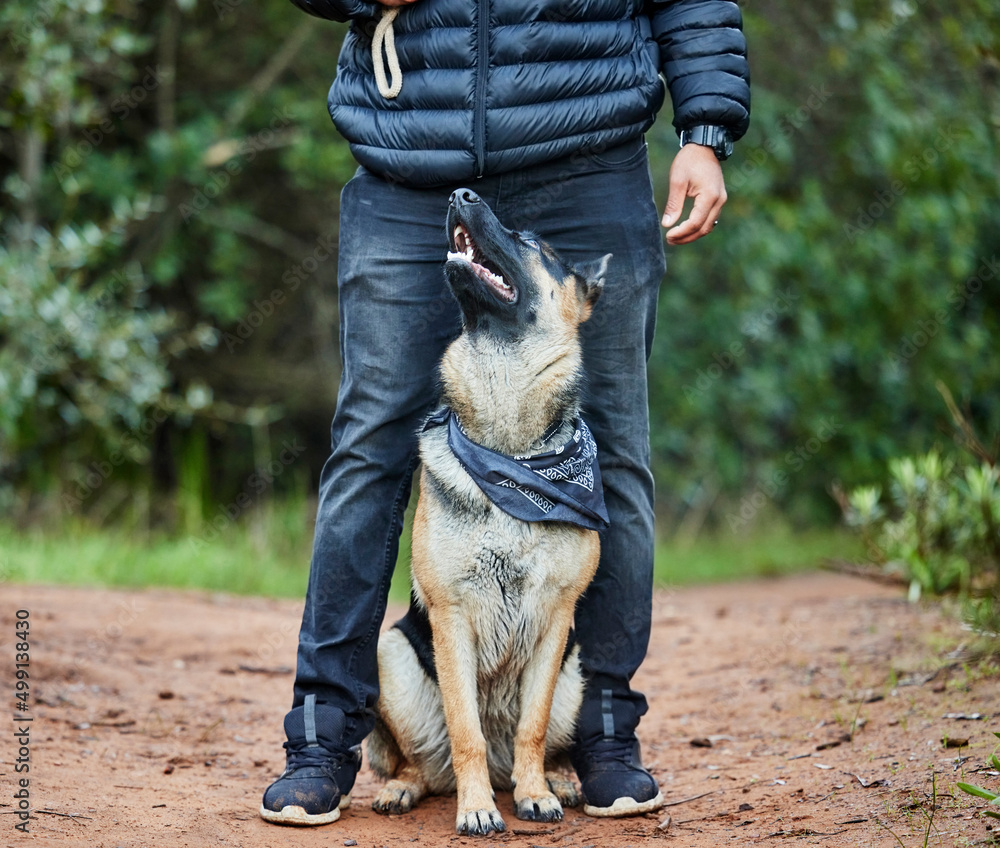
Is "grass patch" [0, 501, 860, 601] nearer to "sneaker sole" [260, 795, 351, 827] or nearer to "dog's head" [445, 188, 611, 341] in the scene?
"dog's head" [445, 188, 611, 341]

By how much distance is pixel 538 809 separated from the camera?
2.78 m

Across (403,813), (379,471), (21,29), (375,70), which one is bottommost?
(403,813)

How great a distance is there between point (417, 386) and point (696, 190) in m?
0.90

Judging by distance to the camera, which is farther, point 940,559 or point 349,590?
point 940,559

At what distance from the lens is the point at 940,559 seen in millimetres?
4898

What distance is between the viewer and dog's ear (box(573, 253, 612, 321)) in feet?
9.50

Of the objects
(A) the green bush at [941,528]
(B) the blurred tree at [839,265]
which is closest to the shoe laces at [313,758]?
(A) the green bush at [941,528]

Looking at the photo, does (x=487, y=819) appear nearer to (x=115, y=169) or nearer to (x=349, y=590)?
(x=349, y=590)

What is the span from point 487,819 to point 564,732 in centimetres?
39

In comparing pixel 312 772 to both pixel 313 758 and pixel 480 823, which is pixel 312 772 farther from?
pixel 480 823

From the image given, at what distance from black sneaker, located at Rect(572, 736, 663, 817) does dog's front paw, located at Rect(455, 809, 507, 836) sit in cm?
30

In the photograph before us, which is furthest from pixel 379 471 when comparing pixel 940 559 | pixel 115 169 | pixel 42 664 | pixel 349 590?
pixel 115 169

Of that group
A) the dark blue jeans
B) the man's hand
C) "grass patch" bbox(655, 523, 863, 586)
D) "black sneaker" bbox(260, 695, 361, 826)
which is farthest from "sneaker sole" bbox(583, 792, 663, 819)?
"grass patch" bbox(655, 523, 863, 586)

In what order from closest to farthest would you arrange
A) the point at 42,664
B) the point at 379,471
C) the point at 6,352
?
the point at 379,471
the point at 42,664
the point at 6,352
